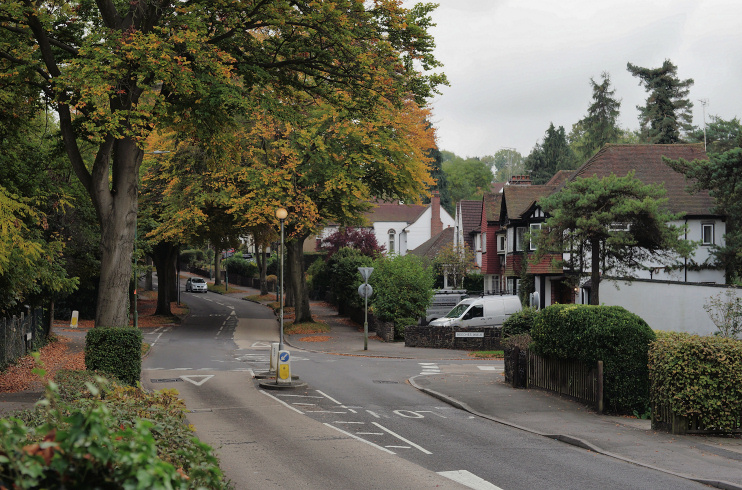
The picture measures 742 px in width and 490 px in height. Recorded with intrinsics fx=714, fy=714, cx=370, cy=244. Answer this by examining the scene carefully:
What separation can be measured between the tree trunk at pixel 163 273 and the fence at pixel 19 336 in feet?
60.9

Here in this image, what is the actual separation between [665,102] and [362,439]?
60.9 m

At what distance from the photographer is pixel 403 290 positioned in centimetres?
3975

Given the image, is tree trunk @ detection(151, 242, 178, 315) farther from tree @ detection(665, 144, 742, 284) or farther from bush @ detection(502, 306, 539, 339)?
tree @ detection(665, 144, 742, 284)

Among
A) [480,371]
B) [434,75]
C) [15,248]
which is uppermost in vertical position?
[434,75]

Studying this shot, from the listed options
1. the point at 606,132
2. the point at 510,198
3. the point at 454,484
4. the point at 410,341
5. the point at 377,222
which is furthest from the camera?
the point at 377,222

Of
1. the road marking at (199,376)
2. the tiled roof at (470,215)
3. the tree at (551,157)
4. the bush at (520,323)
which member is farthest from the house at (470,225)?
the road marking at (199,376)

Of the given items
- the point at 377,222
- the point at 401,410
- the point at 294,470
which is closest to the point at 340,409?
the point at 401,410

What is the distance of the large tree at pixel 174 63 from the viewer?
15320 mm

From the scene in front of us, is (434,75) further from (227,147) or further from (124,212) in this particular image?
(124,212)

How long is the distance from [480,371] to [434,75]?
528 inches

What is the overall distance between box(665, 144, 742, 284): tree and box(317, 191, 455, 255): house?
52.6 metres

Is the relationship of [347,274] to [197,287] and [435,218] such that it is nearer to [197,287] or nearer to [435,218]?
[197,287]

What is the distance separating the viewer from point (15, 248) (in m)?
16.1

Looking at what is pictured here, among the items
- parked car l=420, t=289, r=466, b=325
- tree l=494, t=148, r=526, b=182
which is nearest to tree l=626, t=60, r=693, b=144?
parked car l=420, t=289, r=466, b=325
